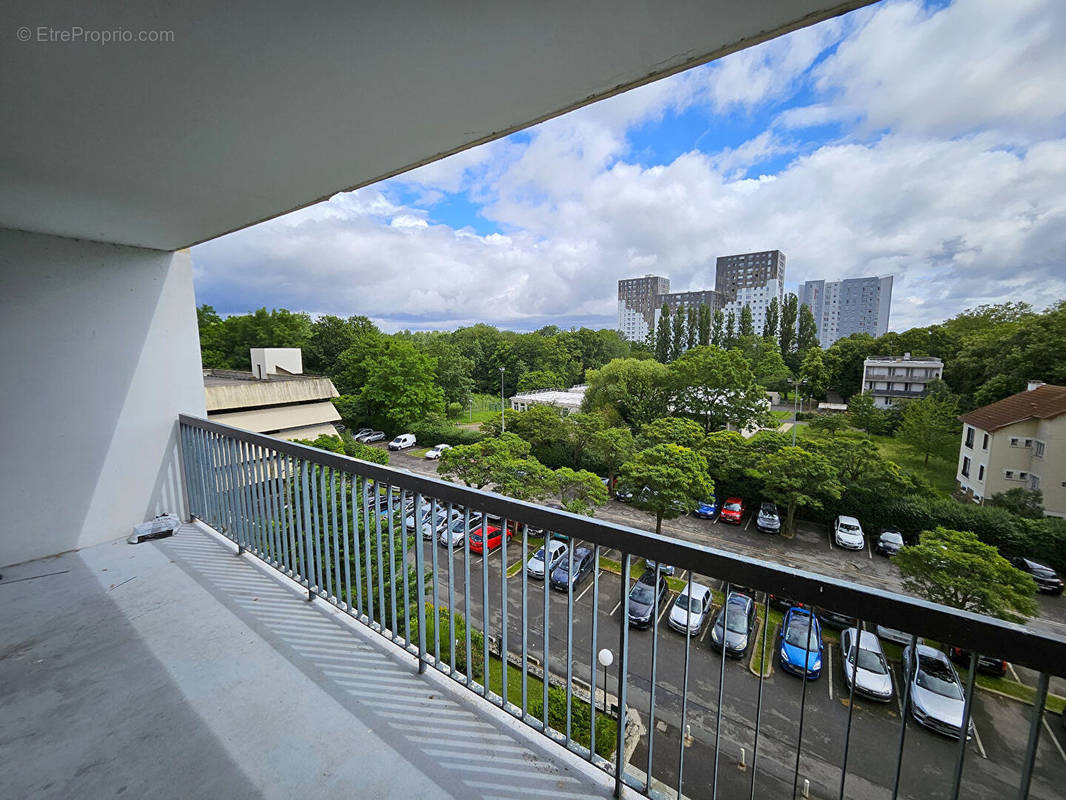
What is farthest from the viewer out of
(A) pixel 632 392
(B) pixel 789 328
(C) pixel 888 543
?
(B) pixel 789 328

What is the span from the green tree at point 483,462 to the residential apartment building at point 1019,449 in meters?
14.8

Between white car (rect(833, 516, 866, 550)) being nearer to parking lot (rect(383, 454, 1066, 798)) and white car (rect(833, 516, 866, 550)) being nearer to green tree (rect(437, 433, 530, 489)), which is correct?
parking lot (rect(383, 454, 1066, 798))

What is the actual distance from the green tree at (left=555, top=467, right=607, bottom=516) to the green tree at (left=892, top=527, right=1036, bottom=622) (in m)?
6.17

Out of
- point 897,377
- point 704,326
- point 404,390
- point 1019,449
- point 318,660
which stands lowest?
point 1019,449

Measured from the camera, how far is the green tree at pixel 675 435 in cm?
1555

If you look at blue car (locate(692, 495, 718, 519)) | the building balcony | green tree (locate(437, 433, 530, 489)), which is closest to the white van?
green tree (locate(437, 433, 530, 489))

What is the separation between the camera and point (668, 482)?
11.7 meters

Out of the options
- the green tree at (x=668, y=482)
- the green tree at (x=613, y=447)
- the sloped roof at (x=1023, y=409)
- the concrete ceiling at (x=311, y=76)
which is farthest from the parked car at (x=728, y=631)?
the sloped roof at (x=1023, y=409)

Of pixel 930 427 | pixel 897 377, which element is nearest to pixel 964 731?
pixel 930 427

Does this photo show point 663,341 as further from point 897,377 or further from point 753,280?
point 753,280

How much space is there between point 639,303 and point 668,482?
204 ft

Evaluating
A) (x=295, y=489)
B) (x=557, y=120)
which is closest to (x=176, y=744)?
(x=295, y=489)

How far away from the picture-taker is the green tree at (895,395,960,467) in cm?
1678

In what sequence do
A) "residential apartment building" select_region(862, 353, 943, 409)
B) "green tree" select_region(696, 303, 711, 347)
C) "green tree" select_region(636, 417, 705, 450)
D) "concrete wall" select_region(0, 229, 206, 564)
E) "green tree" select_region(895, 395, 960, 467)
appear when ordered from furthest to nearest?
"green tree" select_region(696, 303, 711, 347) → "residential apartment building" select_region(862, 353, 943, 409) → "green tree" select_region(895, 395, 960, 467) → "green tree" select_region(636, 417, 705, 450) → "concrete wall" select_region(0, 229, 206, 564)
